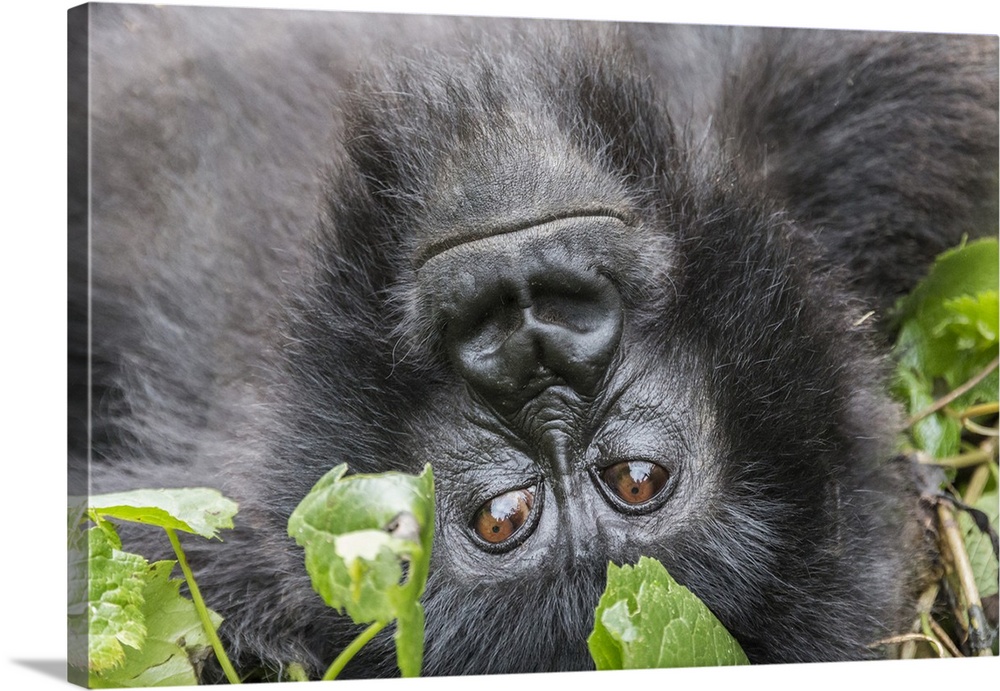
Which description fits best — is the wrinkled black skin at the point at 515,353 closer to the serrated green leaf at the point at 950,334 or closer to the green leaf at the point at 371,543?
the serrated green leaf at the point at 950,334

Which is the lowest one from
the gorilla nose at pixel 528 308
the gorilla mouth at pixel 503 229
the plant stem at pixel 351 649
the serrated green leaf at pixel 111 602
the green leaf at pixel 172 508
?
the plant stem at pixel 351 649

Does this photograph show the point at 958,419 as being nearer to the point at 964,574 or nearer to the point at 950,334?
the point at 950,334

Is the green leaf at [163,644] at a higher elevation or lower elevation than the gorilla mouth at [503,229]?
lower

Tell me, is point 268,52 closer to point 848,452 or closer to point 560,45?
point 560,45

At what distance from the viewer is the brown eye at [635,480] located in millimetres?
2516

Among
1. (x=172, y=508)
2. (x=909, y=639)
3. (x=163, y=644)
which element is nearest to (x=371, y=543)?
(x=172, y=508)

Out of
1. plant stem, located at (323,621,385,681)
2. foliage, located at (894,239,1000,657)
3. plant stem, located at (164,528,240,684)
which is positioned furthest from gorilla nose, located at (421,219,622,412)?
foliage, located at (894,239,1000,657)

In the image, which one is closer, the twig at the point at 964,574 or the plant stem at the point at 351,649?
the plant stem at the point at 351,649

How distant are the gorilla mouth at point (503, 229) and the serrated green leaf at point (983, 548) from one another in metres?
1.15

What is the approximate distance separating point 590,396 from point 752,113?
956mm

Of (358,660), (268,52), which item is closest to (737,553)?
(358,660)

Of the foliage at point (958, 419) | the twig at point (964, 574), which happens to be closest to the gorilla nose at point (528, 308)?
the foliage at point (958, 419)

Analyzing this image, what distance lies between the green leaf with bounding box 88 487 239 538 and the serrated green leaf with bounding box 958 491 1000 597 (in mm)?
1717

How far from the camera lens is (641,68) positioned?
2.70 metres
